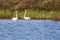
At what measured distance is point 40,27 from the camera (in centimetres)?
2402

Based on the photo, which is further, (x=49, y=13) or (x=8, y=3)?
(x=8, y=3)

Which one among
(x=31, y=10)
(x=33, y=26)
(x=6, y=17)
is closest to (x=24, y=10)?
(x=31, y=10)

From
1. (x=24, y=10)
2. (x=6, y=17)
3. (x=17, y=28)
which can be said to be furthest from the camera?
(x=24, y=10)

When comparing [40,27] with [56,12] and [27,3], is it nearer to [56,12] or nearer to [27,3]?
[56,12]

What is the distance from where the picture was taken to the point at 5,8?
34562 millimetres

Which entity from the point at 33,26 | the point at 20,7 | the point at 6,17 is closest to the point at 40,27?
the point at 33,26

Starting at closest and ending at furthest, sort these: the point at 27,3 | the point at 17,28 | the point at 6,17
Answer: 1. the point at 17,28
2. the point at 6,17
3. the point at 27,3

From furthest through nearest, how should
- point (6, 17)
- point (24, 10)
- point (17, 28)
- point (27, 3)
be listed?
point (27, 3) → point (24, 10) → point (6, 17) → point (17, 28)

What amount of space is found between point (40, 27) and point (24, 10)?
9414 mm

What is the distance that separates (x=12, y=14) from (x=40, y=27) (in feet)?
27.6

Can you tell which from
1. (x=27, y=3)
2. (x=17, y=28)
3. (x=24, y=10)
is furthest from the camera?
(x=27, y=3)

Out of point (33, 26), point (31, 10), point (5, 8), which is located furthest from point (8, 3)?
point (33, 26)

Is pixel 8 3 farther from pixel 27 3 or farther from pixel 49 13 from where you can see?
pixel 49 13

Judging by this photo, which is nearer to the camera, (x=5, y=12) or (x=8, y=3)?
(x=5, y=12)
